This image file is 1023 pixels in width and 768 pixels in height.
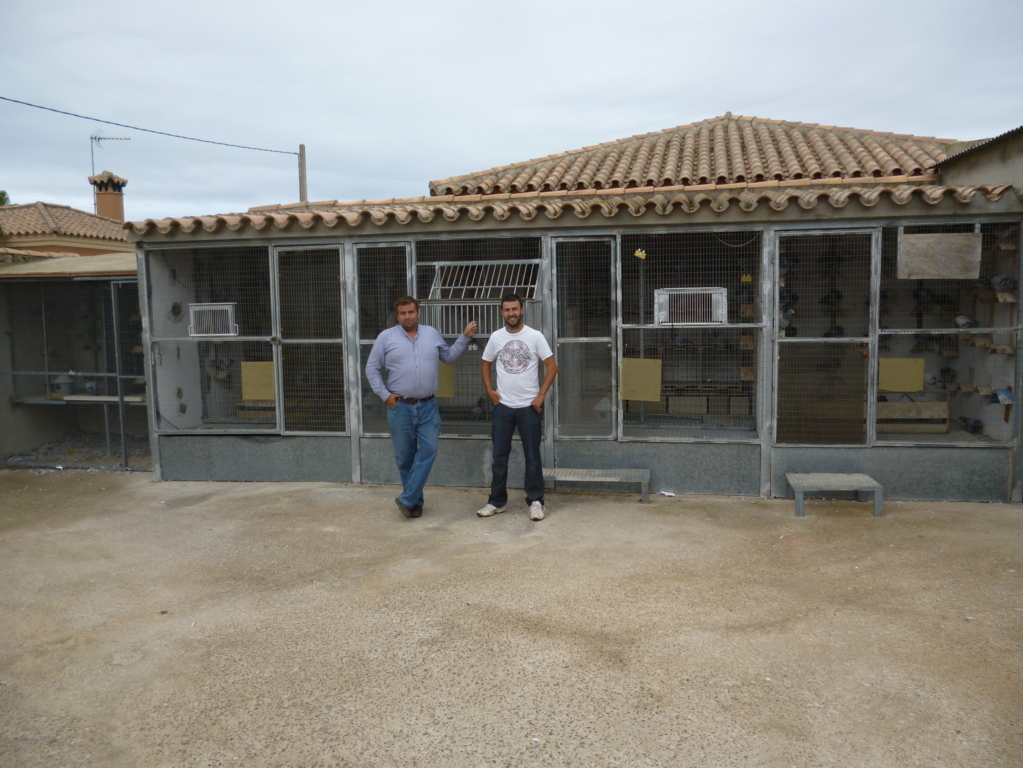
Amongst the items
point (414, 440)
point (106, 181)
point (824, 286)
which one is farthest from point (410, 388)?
point (106, 181)

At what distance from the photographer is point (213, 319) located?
23.2ft

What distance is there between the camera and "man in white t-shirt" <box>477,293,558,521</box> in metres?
5.76

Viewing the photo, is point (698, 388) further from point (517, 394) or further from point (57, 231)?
point (57, 231)

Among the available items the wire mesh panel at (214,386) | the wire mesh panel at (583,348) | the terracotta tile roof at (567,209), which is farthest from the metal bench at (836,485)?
the wire mesh panel at (214,386)

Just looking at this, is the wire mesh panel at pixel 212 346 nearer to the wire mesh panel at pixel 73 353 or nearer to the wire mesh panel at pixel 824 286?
the wire mesh panel at pixel 73 353

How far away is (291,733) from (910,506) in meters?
5.10

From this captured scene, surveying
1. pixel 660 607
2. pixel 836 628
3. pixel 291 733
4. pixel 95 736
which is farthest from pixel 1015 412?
pixel 95 736

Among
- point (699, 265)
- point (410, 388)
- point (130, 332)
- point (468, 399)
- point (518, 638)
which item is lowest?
point (518, 638)

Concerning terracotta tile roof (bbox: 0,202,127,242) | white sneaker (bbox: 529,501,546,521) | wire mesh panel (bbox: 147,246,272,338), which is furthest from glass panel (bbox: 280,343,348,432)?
terracotta tile roof (bbox: 0,202,127,242)

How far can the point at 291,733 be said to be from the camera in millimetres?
2898

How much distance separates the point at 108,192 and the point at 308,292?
1830 cm

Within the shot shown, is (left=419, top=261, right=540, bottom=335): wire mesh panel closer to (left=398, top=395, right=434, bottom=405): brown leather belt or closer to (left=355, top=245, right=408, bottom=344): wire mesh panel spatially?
(left=355, top=245, right=408, bottom=344): wire mesh panel

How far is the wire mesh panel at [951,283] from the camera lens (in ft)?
19.5

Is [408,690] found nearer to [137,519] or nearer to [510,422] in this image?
[510,422]
